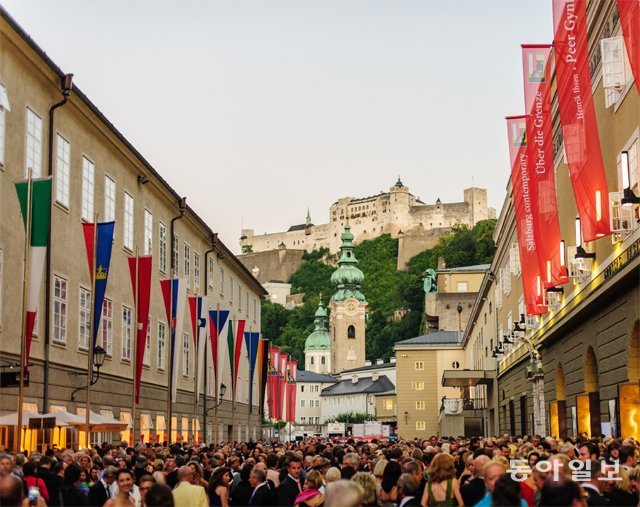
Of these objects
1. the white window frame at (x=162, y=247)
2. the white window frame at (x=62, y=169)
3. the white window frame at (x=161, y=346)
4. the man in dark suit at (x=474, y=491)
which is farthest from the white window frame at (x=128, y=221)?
the man in dark suit at (x=474, y=491)

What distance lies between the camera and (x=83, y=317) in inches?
1142

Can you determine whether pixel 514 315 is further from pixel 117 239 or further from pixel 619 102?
pixel 619 102

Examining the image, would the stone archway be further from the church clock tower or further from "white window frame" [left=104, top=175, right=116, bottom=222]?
the church clock tower

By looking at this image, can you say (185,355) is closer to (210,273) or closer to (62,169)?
(210,273)

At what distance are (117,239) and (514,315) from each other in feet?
62.2

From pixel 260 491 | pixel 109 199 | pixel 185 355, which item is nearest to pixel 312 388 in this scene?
pixel 185 355

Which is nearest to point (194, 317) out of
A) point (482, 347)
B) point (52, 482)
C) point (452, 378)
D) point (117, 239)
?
point (117, 239)

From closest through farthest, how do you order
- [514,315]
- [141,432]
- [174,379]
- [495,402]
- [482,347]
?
[174,379] → [141,432] → [514,315] → [495,402] → [482,347]

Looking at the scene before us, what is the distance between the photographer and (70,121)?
28.0m

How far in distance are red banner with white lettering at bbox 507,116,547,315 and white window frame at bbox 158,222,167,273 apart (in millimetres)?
13599

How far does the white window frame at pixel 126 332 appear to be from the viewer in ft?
109

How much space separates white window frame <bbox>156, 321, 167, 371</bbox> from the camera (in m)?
38.4

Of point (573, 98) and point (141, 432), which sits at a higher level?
point (573, 98)

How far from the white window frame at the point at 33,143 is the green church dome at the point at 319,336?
163 metres
